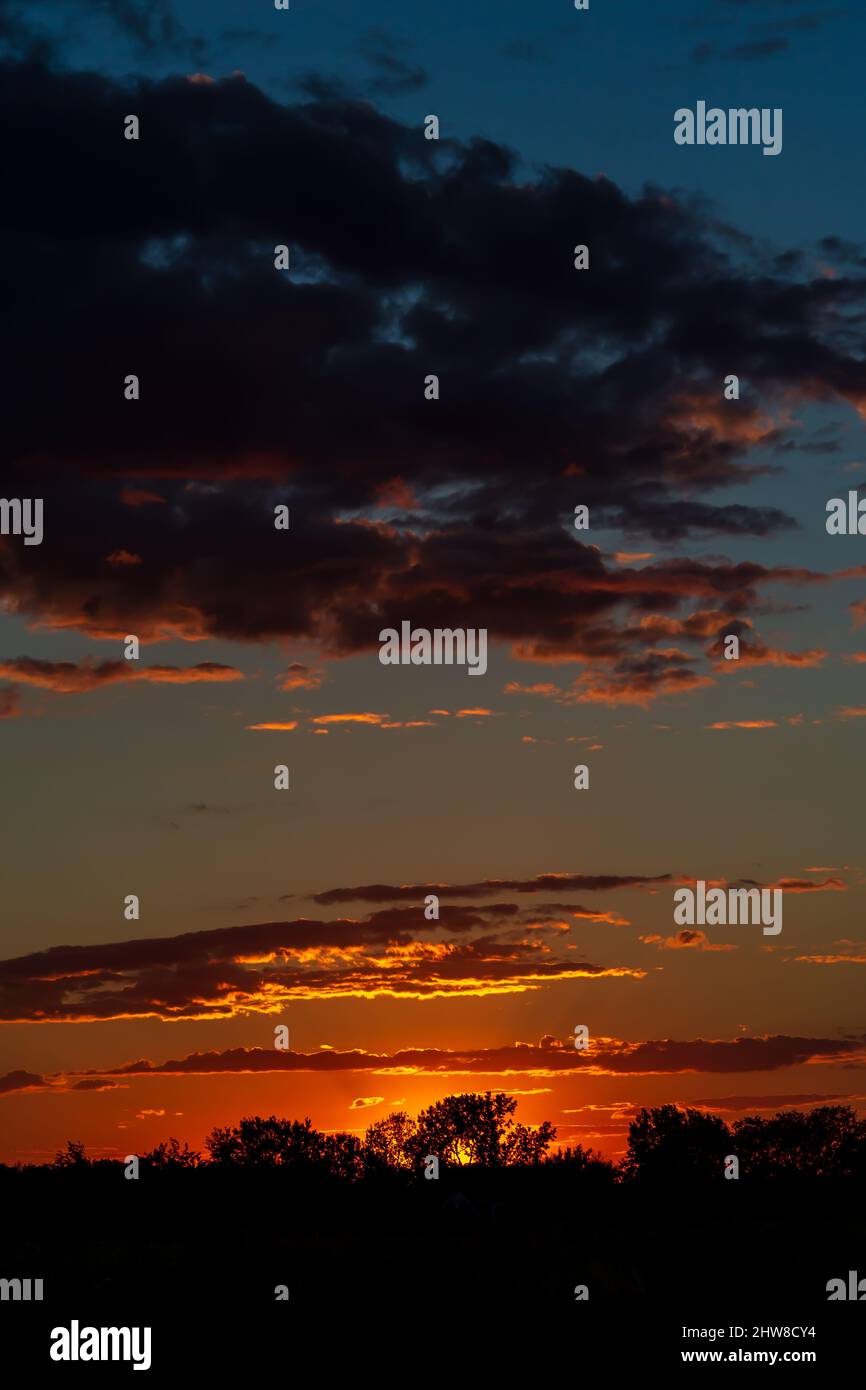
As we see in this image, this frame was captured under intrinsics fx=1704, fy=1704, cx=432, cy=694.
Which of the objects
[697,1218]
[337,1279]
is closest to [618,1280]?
[337,1279]

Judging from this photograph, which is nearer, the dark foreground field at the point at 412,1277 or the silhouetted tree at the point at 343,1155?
the dark foreground field at the point at 412,1277

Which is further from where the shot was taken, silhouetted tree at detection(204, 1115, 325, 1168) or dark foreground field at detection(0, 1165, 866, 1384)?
silhouetted tree at detection(204, 1115, 325, 1168)

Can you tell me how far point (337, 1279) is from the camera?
263 feet

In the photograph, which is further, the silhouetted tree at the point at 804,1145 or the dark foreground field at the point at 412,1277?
the silhouetted tree at the point at 804,1145

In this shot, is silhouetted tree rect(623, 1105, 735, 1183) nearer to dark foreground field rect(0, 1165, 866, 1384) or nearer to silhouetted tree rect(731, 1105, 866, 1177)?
silhouetted tree rect(731, 1105, 866, 1177)

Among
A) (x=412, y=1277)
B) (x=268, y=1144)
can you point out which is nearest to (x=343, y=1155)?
(x=268, y=1144)

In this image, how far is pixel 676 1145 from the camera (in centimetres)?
16188

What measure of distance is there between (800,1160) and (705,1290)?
89.0 m

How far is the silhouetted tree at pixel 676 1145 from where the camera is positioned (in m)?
159

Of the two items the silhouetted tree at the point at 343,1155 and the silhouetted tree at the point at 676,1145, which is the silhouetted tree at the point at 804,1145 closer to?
the silhouetted tree at the point at 676,1145

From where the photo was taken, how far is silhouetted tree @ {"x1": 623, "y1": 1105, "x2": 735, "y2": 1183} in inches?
6245

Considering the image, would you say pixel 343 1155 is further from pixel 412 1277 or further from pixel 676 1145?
pixel 412 1277
